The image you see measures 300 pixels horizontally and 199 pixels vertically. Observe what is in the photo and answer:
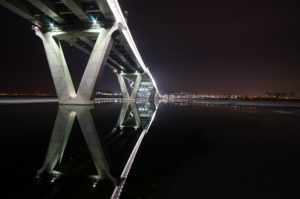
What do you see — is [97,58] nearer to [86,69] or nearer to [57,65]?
[86,69]

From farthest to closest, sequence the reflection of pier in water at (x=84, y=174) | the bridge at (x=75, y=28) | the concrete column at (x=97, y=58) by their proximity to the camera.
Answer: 1. the concrete column at (x=97, y=58)
2. the bridge at (x=75, y=28)
3. the reflection of pier in water at (x=84, y=174)

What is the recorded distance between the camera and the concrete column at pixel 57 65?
52.6 feet

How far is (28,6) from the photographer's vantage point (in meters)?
13.1

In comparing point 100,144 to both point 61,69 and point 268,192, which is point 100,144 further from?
point 61,69

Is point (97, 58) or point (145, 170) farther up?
point (97, 58)

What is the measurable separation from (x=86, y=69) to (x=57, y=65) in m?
3.73

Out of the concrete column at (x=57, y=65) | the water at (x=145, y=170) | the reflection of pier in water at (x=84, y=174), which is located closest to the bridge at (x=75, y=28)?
the concrete column at (x=57, y=65)

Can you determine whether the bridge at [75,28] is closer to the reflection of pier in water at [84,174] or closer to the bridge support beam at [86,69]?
the bridge support beam at [86,69]

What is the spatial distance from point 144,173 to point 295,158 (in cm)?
358

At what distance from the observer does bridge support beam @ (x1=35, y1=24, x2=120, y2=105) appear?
50.5 ft

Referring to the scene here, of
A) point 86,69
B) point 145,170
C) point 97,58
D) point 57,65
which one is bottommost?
point 145,170

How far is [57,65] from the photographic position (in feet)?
53.5

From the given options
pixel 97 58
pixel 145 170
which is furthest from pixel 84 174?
pixel 97 58

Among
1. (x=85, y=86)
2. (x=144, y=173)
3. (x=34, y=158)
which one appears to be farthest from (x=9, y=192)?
(x=85, y=86)
